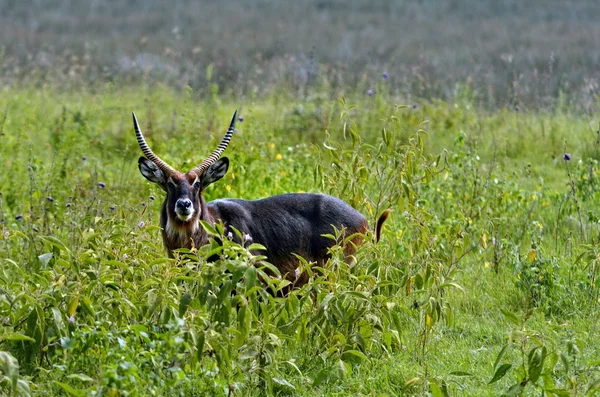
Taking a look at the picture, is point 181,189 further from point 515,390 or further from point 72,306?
point 515,390

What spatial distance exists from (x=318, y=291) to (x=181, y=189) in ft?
5.34

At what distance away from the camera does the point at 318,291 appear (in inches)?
222

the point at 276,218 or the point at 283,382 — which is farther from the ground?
the point at 276,218

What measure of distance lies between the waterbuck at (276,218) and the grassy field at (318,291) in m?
0.23

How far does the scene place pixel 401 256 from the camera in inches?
306

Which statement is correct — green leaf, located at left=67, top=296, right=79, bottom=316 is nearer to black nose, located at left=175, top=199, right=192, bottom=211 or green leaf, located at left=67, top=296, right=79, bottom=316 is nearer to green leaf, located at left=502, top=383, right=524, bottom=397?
black nose, located at left=175, top=199, right=192, bottom=211

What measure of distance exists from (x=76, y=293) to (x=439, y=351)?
8.20 ft

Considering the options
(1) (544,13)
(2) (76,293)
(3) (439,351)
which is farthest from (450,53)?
(2) (76,293)

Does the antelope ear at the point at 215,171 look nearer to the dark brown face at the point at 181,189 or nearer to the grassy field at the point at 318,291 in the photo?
the dark brown face at the point at 181,189

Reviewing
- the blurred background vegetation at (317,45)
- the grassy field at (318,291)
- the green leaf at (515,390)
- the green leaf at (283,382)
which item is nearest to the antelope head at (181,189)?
the grassy field at (318,291)

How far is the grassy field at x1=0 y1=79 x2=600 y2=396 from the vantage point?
16.8 feet

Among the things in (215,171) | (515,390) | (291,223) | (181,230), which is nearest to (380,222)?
(291,223)

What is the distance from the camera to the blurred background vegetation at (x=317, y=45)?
15945 mm

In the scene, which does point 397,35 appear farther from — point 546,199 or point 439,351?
point 439,351
